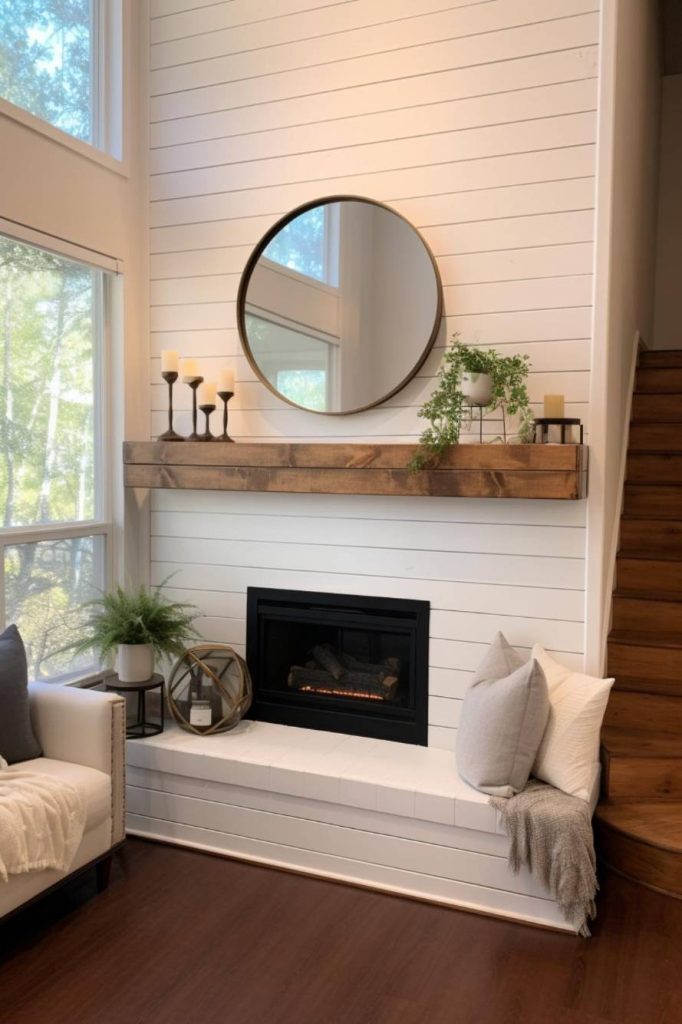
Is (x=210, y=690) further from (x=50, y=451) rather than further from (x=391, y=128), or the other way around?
(x=391, y=128)

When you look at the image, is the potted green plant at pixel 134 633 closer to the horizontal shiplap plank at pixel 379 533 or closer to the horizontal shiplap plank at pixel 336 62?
the horizontal shiplap plank at pixel 379 533

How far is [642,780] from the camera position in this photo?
3.00 metres

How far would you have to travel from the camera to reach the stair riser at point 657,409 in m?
4.44

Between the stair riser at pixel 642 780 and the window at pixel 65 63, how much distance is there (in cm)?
314

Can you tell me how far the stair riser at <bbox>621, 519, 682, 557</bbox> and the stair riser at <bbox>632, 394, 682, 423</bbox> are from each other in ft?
2.60

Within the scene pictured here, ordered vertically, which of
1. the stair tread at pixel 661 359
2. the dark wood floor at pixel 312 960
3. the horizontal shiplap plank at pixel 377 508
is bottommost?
the dark wood floor at pixel 312 960

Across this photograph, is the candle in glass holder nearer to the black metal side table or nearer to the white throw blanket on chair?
the black metal side table

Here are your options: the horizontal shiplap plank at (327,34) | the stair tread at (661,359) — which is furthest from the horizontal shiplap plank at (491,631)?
the stair tread at (661,359)

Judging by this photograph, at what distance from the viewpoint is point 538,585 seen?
309cm

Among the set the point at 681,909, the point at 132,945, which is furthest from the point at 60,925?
the point at 681,909

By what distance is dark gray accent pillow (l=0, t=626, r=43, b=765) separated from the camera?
2.72 m

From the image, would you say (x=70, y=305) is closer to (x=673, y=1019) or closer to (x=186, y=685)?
(x=186, y=685)

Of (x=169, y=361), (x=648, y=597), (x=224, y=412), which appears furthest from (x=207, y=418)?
(x=648, y=597)

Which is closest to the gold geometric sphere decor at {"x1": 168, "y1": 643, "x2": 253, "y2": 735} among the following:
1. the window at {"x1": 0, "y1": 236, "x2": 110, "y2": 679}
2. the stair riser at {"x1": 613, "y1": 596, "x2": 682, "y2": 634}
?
the window at {"x1": 0, "y1": 236, "x2": 110, "y2": 679}
